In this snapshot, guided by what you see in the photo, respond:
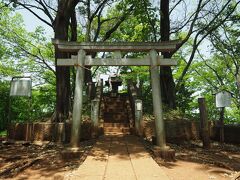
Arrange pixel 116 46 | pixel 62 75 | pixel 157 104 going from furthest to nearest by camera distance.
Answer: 1. pixel 62 75
2. pixel 116 46
3. pixel 157 104

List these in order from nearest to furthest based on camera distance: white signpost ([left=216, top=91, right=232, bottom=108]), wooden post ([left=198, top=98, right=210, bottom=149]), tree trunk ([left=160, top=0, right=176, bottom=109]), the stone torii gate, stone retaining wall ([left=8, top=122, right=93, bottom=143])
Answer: the stone torii gate, wooden post ([left=198, top=98, right=210, bottom=149]), stone retaining wall ([left=8, top=122, right=93, bottom=143]), white signpost ([left=216, top=91, right=232, bottom=108]), tree trunk ([left=160, top=0, right=176, bottom=109])

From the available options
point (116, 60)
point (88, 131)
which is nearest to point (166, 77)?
point (88, 131)

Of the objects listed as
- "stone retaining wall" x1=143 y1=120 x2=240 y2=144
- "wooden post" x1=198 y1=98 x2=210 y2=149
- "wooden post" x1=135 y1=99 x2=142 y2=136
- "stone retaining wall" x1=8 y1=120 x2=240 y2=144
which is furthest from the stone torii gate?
"stone retaining wall" x1=143 y1=120 x2=240 y2=144

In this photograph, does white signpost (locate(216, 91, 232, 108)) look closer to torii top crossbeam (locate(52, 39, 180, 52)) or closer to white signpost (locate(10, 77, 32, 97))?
torii top crossbeam (locate(52, 39, 180, 52))

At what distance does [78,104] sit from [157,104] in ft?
7.94

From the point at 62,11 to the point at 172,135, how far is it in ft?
Answer: 23.2

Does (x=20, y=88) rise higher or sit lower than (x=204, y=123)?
higher

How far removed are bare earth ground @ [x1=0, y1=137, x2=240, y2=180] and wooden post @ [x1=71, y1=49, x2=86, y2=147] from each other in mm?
462

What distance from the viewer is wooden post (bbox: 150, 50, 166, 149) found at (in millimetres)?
7816

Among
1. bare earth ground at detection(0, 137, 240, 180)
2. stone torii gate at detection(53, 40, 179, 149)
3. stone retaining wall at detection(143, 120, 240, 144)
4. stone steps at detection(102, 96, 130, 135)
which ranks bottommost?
bare earth ground at detection(0, 137, 240, 180)

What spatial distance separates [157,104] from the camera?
812 cm

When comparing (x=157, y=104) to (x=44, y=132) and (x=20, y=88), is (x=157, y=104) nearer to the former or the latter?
(x=44, y=132)

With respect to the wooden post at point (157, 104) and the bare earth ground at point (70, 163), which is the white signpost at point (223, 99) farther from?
the wooden post at point (157, 104)

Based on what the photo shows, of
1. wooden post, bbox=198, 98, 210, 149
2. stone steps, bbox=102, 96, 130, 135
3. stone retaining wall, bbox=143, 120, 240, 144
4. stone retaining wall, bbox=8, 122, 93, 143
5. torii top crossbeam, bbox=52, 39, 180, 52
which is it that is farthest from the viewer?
stone steps, bbox=102, 96, 130, 135
